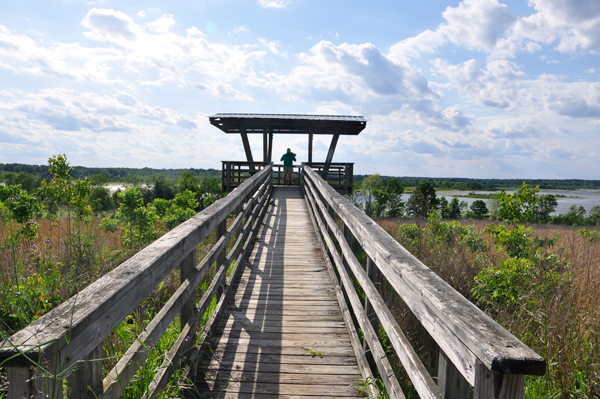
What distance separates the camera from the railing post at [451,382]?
1194 mm

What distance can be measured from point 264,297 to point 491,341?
312cm

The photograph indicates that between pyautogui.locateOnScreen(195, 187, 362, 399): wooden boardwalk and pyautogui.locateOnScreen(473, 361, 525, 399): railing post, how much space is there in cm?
149

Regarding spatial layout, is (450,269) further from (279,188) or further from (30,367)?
(279,188)

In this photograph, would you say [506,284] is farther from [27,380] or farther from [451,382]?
[27,380]

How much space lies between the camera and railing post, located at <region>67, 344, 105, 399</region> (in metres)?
1.19

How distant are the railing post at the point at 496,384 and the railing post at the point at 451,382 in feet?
0.72

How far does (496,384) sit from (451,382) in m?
0.30

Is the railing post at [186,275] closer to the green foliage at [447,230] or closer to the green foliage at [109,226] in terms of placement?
the green foliage at [447,230]

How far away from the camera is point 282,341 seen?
2924mm

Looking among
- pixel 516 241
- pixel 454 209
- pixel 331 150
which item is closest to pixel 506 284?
pixel 516 241

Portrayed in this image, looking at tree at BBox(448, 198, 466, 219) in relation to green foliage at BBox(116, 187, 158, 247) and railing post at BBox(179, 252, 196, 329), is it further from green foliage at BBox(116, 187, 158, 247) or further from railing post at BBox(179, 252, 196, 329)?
railing post at BBox(179, 252, 196, 329)

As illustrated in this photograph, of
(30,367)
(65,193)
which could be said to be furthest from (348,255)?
(65,193)

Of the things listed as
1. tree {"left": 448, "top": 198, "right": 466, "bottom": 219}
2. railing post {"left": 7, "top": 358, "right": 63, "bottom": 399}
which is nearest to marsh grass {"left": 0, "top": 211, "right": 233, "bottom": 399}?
railing post {"left": 7, "top": 358, "right": 63, "bottom": 399}

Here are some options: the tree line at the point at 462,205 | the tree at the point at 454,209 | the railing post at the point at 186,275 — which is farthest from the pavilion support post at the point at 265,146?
the tree at the point at 454,209
